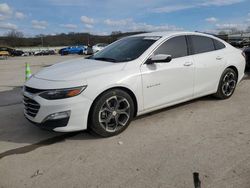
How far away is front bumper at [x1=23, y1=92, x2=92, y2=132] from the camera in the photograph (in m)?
3.64

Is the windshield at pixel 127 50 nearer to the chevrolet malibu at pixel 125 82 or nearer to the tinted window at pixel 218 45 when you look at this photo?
the chevrolet malibu at pixel 125 82

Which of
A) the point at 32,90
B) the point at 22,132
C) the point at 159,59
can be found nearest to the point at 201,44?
the point at 159,59

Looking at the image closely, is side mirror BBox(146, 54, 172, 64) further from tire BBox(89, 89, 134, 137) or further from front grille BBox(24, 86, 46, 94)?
front grille BBox(24, 86, 46, 94)

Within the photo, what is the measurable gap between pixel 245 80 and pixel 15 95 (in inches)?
263

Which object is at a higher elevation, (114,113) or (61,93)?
(61,93)

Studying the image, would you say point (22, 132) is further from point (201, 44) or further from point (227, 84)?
point (227, 84)

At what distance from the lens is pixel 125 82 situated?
4.03 metres

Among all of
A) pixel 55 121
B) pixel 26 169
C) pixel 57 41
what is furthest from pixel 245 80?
pixel 57 41

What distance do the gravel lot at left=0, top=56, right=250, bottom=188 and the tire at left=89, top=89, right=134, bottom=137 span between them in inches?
5.9

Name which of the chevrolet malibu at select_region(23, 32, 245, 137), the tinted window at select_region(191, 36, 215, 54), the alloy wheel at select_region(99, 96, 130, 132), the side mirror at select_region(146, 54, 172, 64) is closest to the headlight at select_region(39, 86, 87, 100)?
the chevrolet malibu at select_region(23, 32, 245, 137)

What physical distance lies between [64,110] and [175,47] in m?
2.38

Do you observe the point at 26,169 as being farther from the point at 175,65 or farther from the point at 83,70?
the point at 175,65

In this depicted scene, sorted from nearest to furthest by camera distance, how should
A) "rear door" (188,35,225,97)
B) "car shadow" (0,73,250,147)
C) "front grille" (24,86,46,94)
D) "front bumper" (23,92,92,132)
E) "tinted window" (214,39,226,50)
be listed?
"front bumper" (23,92,92,132) < "front grille" (24,86,46,94) < "car shadow" (0,73,250,147) < "rear door" (188,35,225,97) < "tinted window" (214,39,226,50)

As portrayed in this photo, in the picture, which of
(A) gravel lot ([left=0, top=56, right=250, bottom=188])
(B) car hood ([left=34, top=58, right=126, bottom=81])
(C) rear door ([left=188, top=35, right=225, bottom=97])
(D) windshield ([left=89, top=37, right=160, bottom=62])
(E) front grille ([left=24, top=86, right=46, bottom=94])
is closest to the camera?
(A) gravel lot ([left=0, top=56, right=250, bottom=188])
